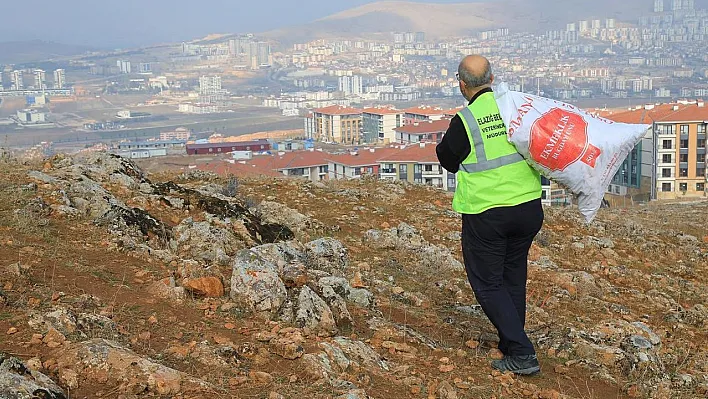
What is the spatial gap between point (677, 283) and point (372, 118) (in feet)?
334

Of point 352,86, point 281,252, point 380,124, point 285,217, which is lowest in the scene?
point 380,124

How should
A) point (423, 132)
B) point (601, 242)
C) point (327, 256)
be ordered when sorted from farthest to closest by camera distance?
point (423, 132) < point (601, 242) < point (327, 256)

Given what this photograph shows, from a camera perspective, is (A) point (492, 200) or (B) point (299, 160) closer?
(A) point (492, 200)

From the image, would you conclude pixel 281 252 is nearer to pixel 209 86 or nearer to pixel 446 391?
pixel 446 391

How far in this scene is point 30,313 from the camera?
13.3ft

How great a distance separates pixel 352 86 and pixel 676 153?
144749mm

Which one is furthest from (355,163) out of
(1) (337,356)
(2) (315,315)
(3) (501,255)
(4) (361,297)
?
(1) (337,356)

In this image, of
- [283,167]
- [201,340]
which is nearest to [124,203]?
[201,340]

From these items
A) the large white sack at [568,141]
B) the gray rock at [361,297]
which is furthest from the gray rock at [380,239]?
the large white sack at [568,141]

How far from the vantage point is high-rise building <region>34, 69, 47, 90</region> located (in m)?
180

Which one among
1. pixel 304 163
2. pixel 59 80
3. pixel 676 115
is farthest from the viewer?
pixel 59 80

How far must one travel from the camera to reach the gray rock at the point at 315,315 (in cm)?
453

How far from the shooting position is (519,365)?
4.44m

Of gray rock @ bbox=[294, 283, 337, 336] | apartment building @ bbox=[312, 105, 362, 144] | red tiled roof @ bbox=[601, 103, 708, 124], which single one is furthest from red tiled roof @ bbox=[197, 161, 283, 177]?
apartment building @ bbox=[312, 105, 362, 144]
